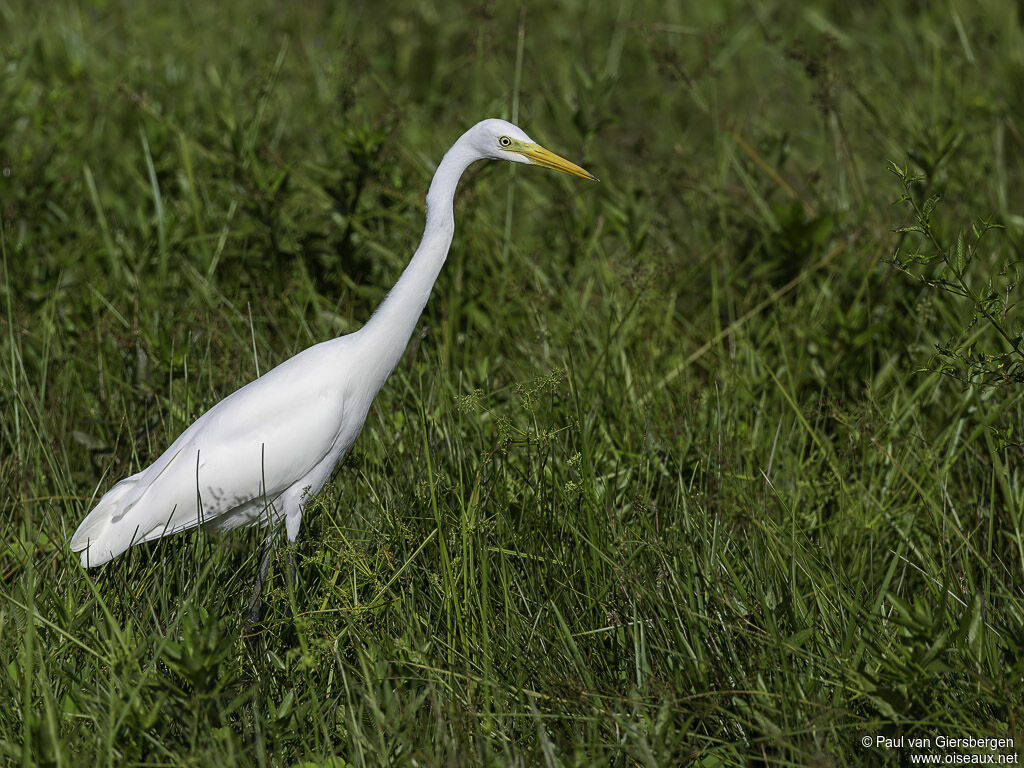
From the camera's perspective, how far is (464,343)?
11.5 ft

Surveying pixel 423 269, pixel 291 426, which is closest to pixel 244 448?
pixel 291 426

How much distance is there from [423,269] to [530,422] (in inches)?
23.7

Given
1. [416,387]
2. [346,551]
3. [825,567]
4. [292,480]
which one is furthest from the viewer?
[416,387]

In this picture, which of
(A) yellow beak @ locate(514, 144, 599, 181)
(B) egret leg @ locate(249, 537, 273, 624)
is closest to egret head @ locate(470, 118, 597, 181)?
(A) yellow beak @ locate(514, 144, 599, 181)

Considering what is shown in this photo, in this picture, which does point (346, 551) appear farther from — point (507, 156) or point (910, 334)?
point (910, 334)

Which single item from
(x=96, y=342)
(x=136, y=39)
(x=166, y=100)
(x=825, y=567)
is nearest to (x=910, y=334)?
(x=825, y=567)

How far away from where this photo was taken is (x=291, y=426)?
2564 mm

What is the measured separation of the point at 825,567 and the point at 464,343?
1.56m

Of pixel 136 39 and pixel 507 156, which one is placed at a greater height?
pixel 136 39

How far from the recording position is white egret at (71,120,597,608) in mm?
2471

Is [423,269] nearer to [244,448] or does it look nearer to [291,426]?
[291,426]

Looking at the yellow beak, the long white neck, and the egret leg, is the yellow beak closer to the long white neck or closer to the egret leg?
the long white neck

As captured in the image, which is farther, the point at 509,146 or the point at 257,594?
the point at 509,146

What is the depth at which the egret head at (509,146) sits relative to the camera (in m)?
2.46
